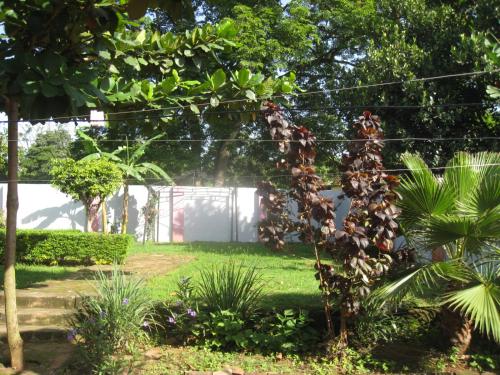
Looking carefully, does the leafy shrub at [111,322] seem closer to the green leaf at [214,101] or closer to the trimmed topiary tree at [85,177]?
the green leaf at [214,101]

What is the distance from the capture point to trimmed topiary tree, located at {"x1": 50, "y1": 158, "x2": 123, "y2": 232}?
550 inches

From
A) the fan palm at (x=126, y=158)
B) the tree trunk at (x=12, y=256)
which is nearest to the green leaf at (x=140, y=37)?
the tree trunk at (x=12, y=256)

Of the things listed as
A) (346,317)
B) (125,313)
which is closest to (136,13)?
(125,313)

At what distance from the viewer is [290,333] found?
21.6 feet

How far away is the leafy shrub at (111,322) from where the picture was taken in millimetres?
5766

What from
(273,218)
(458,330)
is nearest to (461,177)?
(458,330)

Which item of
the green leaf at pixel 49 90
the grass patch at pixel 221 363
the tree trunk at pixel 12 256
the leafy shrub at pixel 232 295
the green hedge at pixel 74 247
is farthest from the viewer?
the green hedge at pixel 74 247

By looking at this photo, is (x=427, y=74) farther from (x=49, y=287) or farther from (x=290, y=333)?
(x=49, y=287)

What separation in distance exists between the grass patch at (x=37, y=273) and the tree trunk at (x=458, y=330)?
20.7ft

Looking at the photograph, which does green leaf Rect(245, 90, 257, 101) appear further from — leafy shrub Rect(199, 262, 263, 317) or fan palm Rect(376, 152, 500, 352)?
leafy shrub Rect(199, 262, 263, 317)

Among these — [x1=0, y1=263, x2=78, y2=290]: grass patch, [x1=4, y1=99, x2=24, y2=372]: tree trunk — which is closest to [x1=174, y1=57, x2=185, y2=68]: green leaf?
[x1=4, y1=99, x2=24, y2=372]: tree trunk

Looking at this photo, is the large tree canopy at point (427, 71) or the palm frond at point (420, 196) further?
the large tree canopy at point (427, 71)

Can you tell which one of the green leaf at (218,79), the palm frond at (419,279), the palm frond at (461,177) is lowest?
the palm frond at (419,279)

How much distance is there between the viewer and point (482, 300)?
5484mm
